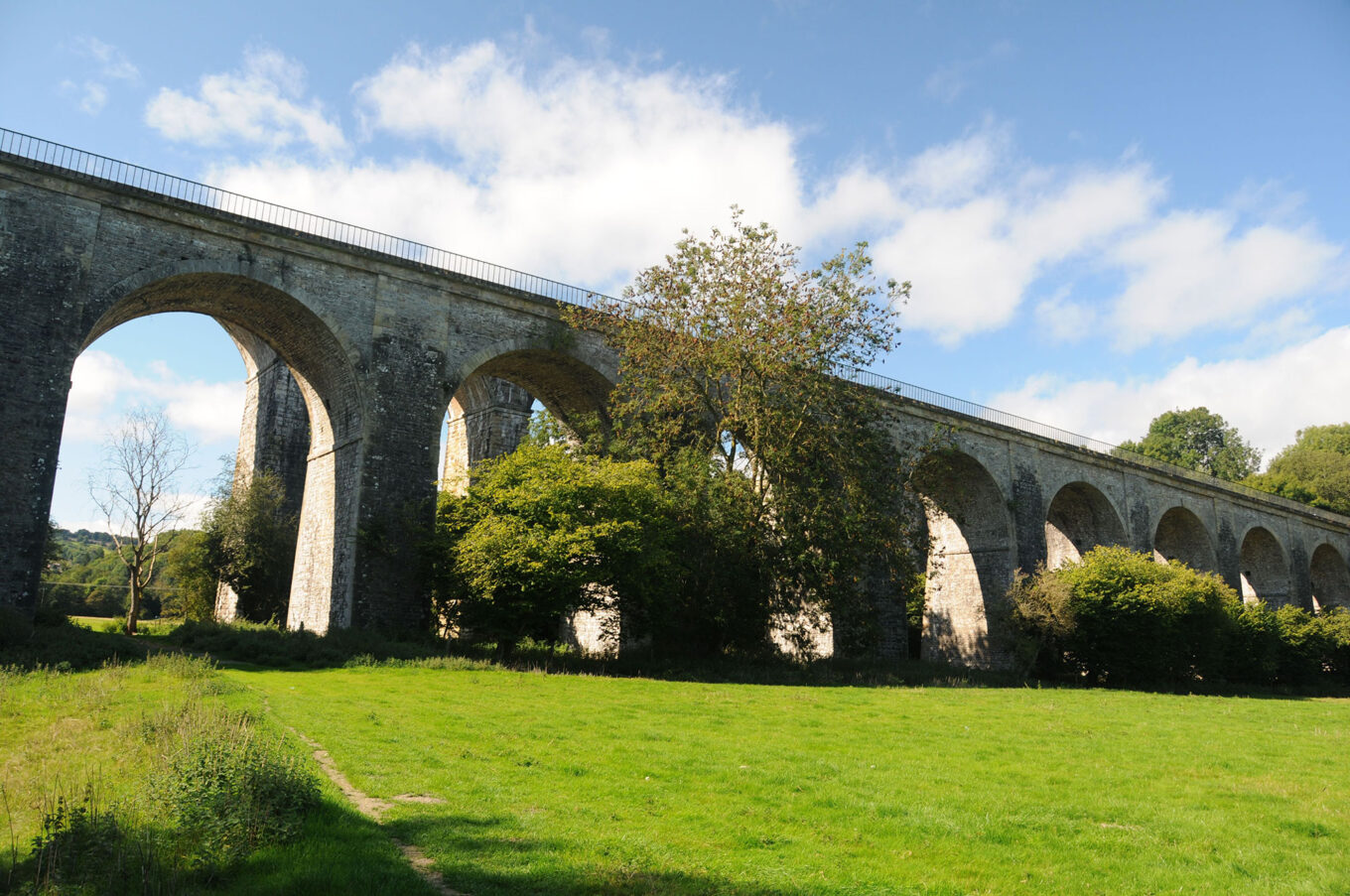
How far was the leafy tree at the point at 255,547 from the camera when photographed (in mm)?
28578

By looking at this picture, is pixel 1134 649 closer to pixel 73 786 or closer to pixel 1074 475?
pixel 1074 475

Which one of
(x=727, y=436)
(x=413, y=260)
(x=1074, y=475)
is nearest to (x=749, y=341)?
(x=727, y=436)

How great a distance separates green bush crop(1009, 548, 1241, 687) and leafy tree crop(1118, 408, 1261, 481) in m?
45.4

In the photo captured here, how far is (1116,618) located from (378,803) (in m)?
28.0

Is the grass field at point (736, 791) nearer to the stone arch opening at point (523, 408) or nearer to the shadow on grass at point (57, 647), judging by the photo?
the shadow on grass at point (57, 647)

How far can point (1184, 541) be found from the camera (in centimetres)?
4403

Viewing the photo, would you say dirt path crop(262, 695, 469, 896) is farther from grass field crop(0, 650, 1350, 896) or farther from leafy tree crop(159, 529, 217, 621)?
leafy tree crop(159, 529, 217, 621)

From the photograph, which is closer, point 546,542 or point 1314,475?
point 546,542

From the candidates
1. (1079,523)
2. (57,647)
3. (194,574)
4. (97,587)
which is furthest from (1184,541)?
(97,587)

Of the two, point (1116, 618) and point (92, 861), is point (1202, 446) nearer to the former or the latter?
point (1116, 618)

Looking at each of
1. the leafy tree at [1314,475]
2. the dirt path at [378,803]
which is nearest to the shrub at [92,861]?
the dirt path at [378,803]

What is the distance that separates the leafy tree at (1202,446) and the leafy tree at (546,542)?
207 ft

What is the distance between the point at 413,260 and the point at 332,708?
14.0 m

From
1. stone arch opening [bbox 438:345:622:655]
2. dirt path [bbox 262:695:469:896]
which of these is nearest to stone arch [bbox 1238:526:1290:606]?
stone arch opening [bbox 438:345:622:655]
